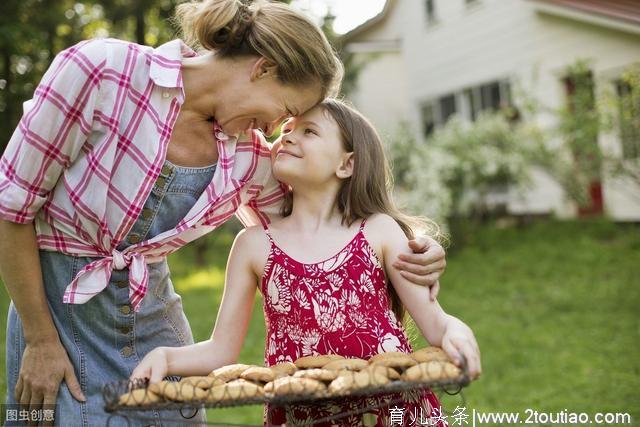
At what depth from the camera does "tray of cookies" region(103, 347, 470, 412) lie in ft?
5.92

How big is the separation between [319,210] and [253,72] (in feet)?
1.85

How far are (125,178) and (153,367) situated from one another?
57cm

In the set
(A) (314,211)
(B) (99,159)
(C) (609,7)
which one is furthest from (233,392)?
(C) (609,7)

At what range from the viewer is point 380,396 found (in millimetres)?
2188

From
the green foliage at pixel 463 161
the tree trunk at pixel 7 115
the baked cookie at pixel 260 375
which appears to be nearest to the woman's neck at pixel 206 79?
the baked cookie at pixel 260 375

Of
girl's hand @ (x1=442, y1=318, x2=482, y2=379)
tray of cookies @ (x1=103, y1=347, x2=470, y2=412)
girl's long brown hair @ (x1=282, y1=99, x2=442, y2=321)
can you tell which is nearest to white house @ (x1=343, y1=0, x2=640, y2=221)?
girl's long brown hair @ (x1=282, y1=99, x2=442, y2=321)

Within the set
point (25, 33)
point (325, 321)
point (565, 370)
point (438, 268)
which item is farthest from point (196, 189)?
point (25, 33)

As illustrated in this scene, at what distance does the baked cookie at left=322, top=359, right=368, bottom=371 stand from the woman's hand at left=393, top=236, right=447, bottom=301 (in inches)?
16.6

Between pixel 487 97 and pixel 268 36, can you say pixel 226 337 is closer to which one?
pixel 268 36

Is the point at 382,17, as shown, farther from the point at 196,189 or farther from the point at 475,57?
the point at 196,189

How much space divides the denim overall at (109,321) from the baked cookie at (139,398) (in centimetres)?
31

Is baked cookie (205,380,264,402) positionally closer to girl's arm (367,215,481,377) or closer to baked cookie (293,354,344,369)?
baked cookie (293,354,344,369)

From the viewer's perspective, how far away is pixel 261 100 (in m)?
2.37

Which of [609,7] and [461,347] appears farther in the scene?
[609,7]
